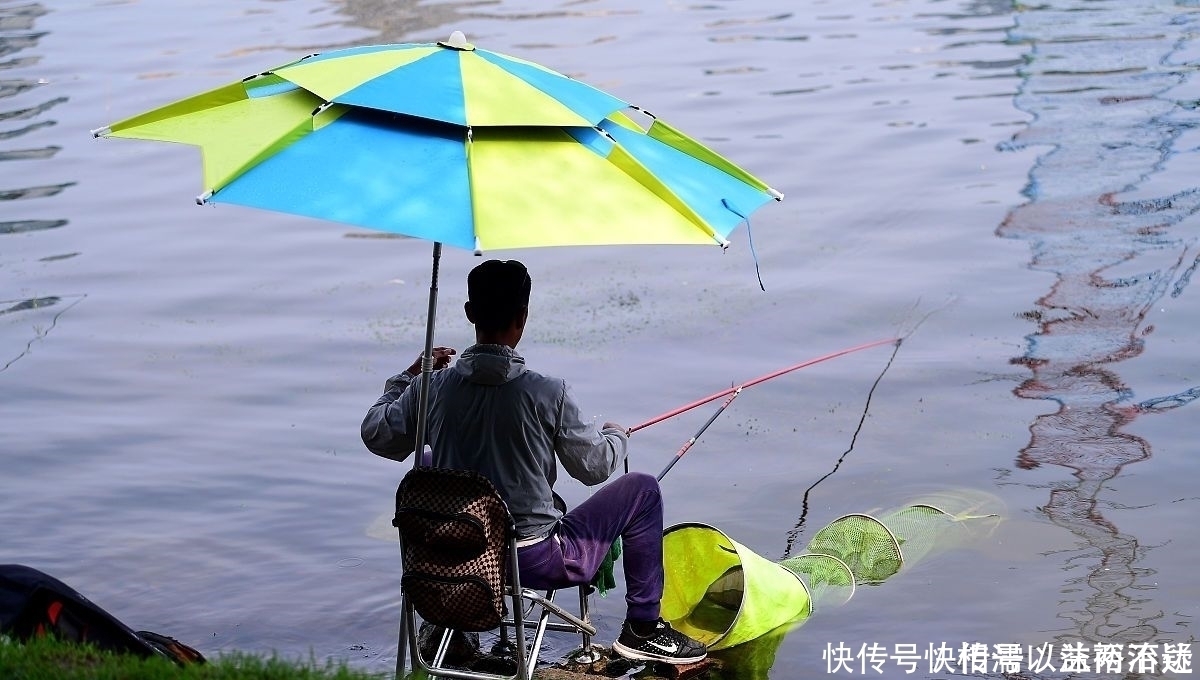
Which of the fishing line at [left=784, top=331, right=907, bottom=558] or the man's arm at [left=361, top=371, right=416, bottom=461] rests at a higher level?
the man's arm at [left=361, top=371, right=416, bottom=461]

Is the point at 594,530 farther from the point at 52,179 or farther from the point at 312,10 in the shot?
the point at 312,10

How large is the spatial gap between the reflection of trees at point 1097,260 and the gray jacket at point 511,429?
6.96 feet

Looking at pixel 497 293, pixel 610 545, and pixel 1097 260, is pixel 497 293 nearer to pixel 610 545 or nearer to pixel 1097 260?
pixel 610 545

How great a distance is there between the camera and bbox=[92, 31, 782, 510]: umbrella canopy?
3787mm

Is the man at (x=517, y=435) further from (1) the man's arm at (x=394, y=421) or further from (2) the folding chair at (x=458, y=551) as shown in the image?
(2) the folding chair at (x=458, y=551)

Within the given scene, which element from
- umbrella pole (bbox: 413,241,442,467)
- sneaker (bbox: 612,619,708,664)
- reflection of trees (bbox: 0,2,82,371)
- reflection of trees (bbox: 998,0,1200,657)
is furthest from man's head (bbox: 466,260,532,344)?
reflection of trees (bbox: 0,2,82,371)

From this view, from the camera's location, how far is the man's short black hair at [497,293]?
4230 millimetres

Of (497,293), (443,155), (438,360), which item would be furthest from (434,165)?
(438,360)

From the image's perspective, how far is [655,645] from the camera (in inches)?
189

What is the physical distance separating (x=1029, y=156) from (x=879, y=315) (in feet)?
12.9

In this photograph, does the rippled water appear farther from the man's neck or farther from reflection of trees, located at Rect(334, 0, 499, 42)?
reflection of trees, located at Rect(334, 0, 499, 42)

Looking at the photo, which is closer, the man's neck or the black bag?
the black bag

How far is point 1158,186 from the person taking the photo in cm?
1117

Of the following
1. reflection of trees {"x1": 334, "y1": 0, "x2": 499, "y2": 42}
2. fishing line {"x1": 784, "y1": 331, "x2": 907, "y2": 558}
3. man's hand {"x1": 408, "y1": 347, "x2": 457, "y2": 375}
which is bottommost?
fishing line {"x1": 784, "y1": 331, "x2": 907, "y2": 558}
